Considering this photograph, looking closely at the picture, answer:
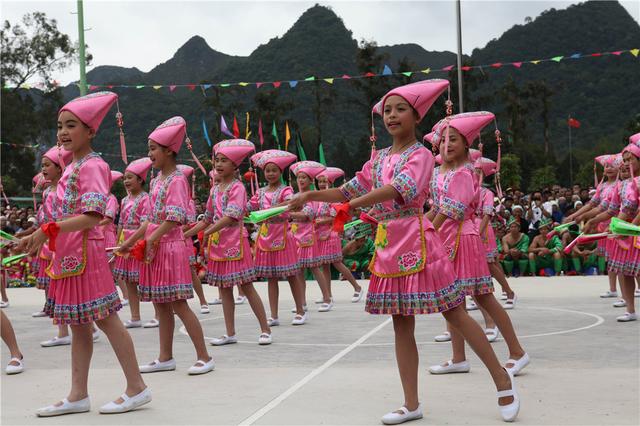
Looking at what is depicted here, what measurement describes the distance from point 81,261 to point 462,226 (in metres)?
3.02

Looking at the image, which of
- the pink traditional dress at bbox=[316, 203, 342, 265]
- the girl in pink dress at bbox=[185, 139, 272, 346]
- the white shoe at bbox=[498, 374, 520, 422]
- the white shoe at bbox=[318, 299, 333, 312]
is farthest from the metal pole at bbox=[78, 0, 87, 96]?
the white shoe at bbox=[498, 374, 520, 422]

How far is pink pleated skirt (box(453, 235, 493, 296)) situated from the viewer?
609 centimetres

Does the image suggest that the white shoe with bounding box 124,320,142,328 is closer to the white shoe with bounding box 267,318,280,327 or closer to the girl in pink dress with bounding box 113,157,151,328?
the girl in pink dress with bounding box 113,157,151,328

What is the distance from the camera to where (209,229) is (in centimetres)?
743

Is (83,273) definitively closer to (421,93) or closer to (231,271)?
(421,93)

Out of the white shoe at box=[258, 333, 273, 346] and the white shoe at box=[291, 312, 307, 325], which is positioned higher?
the white shoe at box=[258, 333, 273, 346]

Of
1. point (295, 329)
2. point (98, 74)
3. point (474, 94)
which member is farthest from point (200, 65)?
point (295, 329)

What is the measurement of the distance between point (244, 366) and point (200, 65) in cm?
7163

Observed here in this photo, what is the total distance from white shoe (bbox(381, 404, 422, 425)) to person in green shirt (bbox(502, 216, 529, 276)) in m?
10.8

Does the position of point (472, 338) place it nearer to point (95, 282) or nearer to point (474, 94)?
point (95, 282)

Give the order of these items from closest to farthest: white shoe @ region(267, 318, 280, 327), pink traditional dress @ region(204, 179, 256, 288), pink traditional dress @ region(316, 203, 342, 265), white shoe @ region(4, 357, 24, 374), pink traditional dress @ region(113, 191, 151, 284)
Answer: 1. white shoe @ region(4, 357, 24, 374)
2. pink traditional dress @ region(204, 179, 256, 288)
3. pink traditional dress @ region(113, 191, 151, 284)
4. white shoe @ region(267, 318, 280, 327)
5. pink traditional dress @ region(316, 203, 342, 265)

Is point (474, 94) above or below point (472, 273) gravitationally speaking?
above

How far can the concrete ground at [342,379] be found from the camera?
16.1 ft

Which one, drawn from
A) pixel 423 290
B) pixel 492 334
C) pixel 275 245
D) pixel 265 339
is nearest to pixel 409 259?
pixel 423 290
